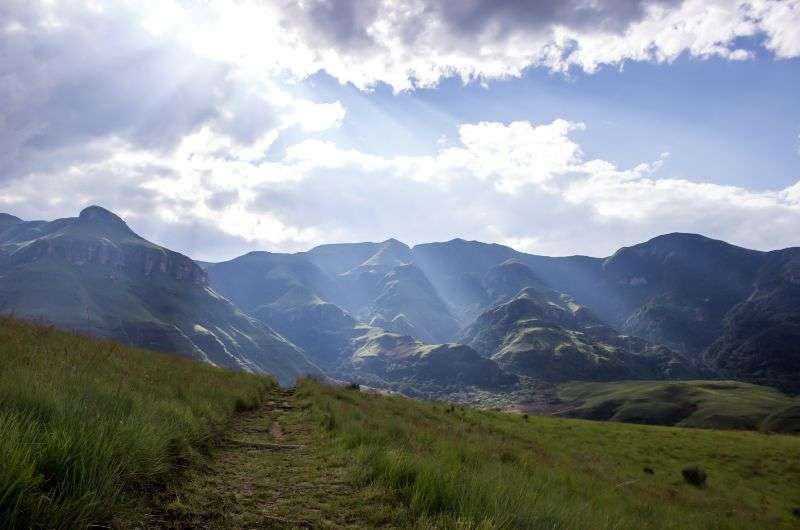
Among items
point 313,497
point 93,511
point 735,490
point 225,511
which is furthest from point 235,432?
point 735,490

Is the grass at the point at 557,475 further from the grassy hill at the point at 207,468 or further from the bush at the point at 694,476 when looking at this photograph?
the bush at the point at 694,476

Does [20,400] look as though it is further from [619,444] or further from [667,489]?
[619,444]

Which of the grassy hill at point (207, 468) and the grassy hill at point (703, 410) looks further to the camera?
the grassy hill at point (703, 410)

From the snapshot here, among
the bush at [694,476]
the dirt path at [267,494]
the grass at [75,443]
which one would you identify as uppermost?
the grass at [75,443]

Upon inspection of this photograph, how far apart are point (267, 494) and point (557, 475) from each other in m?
11.5

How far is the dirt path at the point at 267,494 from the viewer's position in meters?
6.11

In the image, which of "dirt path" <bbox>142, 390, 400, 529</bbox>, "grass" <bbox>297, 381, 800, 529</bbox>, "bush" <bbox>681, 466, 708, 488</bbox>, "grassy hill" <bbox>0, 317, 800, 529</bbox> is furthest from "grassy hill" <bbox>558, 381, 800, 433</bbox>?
"dirt path" <bbox>142, 390, 400, 529</bbox>

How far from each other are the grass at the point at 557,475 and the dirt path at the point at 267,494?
0.57 meters

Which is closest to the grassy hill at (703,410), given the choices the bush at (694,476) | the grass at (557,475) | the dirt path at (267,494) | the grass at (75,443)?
the grass at (557,475)

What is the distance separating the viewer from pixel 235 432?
43.5 ft

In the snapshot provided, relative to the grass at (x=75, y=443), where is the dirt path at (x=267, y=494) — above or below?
below

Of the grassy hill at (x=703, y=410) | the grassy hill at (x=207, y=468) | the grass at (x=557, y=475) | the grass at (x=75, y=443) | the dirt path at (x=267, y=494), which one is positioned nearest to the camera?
the grass at (x=75, y=443)

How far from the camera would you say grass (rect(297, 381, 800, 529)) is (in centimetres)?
721

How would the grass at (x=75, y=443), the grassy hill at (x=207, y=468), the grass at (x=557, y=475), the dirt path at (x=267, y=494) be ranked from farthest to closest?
the grass at (x=557, y=475) < the dirt path at (x=267, y=494) < the grassy hill at (x=207, y=468) < the grass at (x=75, y=443)
